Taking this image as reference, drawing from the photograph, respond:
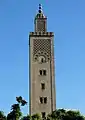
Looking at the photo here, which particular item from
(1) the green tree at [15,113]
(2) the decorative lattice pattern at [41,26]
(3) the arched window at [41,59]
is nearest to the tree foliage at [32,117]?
(1) the green tree at [15,113]

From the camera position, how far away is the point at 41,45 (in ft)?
223

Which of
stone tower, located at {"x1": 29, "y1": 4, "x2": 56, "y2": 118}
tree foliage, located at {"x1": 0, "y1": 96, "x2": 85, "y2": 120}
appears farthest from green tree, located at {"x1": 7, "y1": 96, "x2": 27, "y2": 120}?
stone tower, located at {"x1": 29, "y1": 4, "x2": 56, "y2": 118}

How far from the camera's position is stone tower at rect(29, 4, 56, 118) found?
214ft

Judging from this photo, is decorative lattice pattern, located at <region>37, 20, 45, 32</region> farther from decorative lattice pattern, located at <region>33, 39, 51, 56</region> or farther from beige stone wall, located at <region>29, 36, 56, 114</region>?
beige stone wall, located at <region>29, 36, 56, 114</region>

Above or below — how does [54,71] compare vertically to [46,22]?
below

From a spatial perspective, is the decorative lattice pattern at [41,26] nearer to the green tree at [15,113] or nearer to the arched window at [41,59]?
the arched window at [41,59]

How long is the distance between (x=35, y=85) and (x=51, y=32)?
26.6 feet

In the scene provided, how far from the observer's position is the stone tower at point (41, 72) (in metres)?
65.2

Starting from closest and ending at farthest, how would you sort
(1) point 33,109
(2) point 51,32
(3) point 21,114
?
(3) point 21,114 → (1) point 33,109 → (2) point 51,32

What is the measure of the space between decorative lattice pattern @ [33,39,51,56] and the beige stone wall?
631 millimetres

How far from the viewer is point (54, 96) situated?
6588cm

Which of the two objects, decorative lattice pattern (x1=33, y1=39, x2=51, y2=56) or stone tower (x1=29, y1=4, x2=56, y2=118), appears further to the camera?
decorative lattice pattern (x1=33, y1=39, x2=51, y2=56)

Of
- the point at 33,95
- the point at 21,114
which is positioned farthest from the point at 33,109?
the point at 21,114

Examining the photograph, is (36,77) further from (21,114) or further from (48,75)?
(21,114)
